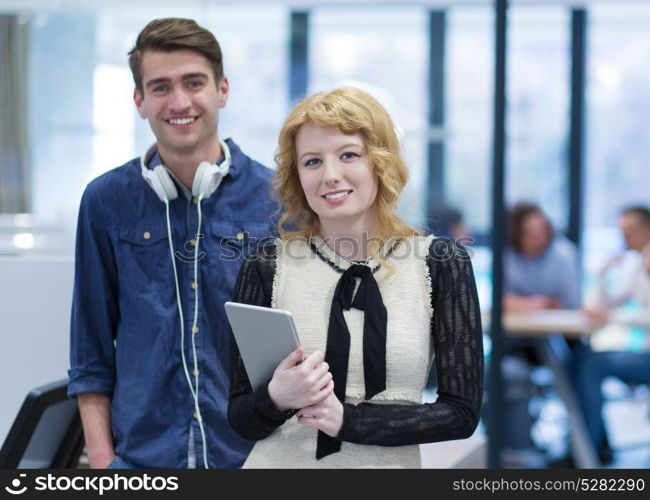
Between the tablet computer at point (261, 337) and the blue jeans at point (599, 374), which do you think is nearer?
the tablet computer at point (261, 337)

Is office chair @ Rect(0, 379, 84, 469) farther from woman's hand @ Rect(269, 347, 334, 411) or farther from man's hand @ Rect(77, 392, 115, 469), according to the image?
woman's hand @ Rect(269, 347, 334, 411)

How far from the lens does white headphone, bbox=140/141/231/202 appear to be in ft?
4.84

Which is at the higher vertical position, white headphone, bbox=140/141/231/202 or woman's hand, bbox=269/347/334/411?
white headphone, bbox=140/141/231/202

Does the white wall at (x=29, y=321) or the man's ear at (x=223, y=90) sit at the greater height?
the man's ear at (x=223, y=90)

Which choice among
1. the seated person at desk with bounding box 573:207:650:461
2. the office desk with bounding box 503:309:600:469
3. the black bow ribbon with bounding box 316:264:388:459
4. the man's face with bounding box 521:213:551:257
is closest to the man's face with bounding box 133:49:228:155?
the black bow ribbon with bounding box 316:264:388:459

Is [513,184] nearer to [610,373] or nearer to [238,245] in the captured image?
[610,373]

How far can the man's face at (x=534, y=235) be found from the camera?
4621 millimetres

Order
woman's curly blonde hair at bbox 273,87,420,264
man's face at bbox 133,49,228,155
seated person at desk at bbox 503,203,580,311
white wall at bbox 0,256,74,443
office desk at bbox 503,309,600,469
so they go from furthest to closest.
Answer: seated person at desk at bbox 503,203,580,311 < office desk at bbox 503,309,600,469 < white wall at bbox 0,256,74,443 < man's face at bbox 133,49,228,155 < woman's curly blonde hair at bbox 273,87,420,264

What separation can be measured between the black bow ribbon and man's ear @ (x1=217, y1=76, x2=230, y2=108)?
48 cm

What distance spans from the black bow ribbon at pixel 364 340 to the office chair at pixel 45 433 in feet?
2.26

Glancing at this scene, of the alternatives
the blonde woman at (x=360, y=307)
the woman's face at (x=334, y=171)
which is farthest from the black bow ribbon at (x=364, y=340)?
the woman's face at (x=334, y=171)

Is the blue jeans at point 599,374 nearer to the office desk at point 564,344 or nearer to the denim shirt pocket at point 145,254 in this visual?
the office desk at point 564,344

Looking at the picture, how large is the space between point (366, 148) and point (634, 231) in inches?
151

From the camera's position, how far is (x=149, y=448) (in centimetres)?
A: 150
